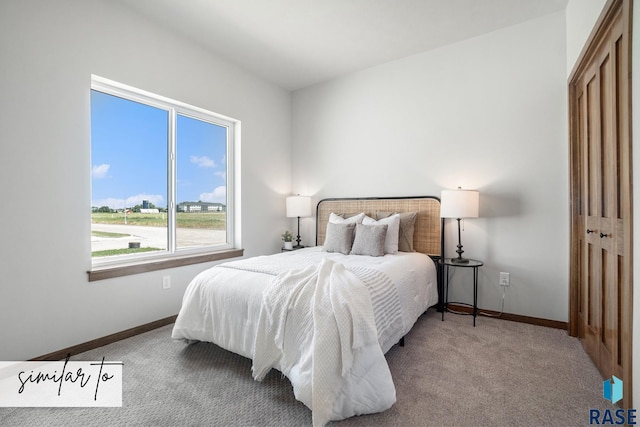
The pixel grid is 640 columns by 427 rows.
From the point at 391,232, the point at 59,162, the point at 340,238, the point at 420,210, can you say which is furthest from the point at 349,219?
the point at 59,162

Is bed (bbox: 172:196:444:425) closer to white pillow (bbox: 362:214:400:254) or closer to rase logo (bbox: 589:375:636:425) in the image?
white pillow (bbox: 362:214:400:254)

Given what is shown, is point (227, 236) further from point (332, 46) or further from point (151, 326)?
point (332, 46)

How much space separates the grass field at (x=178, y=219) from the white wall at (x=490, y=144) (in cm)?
171

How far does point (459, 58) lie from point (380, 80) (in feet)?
2.93

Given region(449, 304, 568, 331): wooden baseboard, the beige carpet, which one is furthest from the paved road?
region(449, 304, 568, 331): wooden baseboard

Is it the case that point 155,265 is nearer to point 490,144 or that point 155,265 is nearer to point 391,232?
point 391,232

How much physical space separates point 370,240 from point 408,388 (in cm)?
140

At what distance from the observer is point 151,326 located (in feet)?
9.34

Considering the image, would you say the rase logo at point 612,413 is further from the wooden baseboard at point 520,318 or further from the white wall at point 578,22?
the white wall at point 578,22

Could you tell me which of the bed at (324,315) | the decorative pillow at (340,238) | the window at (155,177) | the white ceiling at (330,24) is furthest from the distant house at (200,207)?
the white ceiling at (330,24)

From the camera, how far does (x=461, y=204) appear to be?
2.84m

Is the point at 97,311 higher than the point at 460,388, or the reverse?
the point at 97,311

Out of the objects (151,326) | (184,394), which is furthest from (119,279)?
(184,394)

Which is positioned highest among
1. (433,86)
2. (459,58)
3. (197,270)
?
(459,58)
